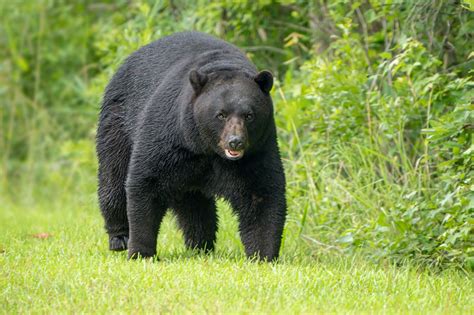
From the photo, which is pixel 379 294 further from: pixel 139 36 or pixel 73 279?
pixel 139 36

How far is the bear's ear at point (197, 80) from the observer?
6820 millimetres

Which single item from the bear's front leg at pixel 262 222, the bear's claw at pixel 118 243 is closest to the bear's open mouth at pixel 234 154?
the bear's front leg at pixel 262 222

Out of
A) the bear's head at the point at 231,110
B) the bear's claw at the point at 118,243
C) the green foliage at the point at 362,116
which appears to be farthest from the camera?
the bear's claw at the point at 118,243

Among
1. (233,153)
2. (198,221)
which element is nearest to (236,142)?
(233,153)

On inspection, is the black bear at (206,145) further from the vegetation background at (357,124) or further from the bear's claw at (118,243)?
the vegetation background at (357,124)

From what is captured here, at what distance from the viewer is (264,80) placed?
6859mm

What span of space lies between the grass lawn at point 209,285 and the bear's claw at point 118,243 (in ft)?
0.67

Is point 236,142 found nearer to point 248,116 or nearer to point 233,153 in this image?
point 233,153

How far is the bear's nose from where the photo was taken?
21.5 feet

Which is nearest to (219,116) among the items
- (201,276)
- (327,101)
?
(201,276)

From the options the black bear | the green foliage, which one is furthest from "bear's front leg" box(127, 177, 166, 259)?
the green foliage

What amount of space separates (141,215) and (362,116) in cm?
267

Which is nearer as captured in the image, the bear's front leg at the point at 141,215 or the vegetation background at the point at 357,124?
the bear's front leg at the point at 141,215

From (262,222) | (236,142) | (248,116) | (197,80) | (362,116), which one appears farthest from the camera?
(362,116)
